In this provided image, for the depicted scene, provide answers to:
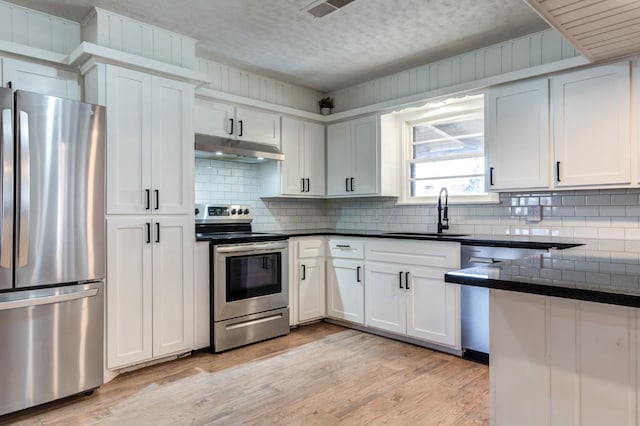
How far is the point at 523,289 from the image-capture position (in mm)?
1160

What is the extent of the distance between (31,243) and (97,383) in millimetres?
949

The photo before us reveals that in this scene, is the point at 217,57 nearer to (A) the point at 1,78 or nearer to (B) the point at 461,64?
(A) the point at 1,78

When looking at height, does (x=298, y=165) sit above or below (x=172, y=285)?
above

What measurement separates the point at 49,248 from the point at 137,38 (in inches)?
64.1

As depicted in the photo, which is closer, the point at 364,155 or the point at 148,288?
the point at 148,288

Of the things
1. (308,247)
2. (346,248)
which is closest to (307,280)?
(308,247)

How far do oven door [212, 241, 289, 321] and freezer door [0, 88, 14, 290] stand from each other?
136 cm

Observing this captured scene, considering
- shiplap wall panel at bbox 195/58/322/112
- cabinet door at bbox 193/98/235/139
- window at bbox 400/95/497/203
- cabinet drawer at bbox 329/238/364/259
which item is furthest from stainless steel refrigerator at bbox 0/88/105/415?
window at bbox 400/95/497/203

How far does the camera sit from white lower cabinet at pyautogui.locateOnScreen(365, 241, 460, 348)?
10.4ft

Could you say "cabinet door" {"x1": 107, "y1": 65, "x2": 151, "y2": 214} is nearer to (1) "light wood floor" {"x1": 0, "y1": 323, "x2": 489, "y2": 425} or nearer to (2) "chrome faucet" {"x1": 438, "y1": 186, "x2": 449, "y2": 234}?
(1) "light wood floor" {"x1": 0, "y1": 323, "x2": 489, "y2": 425}

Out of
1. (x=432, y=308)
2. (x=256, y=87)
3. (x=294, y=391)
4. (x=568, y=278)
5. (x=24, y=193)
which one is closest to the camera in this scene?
(x=568, y=278)

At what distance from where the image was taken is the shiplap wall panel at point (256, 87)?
383 cm

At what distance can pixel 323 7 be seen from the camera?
2.79 meters

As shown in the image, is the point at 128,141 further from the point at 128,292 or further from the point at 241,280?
the point at 241,280
